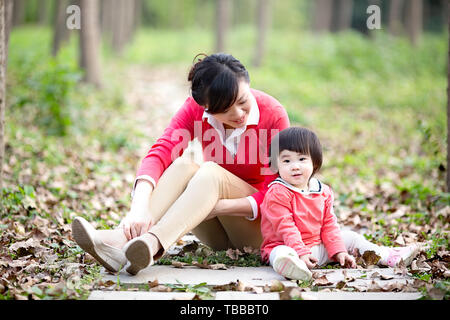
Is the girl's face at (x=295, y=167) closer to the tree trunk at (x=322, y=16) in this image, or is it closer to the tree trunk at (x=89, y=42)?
the tree trunk at (x=89, y=42)

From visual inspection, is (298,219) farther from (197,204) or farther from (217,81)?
(217,81)

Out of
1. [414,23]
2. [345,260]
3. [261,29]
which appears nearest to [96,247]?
[345,260]

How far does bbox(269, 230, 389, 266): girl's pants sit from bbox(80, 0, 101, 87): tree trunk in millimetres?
8055

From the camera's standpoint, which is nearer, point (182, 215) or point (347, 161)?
point (182, 215)

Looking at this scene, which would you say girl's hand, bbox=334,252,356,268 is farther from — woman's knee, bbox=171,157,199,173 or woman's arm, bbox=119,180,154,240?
woman's arm, bbox=119,180,154,240

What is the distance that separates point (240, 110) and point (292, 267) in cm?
91

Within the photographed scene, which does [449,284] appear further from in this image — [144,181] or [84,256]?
[84,256]

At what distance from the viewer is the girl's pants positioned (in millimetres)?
2993

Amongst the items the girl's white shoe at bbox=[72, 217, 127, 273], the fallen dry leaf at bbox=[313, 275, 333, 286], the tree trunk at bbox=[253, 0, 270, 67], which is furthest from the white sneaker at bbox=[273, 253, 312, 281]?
the tree trunk at bbox=[253, 0, 270, 67]

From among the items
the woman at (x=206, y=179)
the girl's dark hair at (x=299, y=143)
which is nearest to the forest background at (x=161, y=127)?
the woman at (x=206, y=179)

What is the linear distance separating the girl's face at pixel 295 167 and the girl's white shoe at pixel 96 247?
1.03 m
